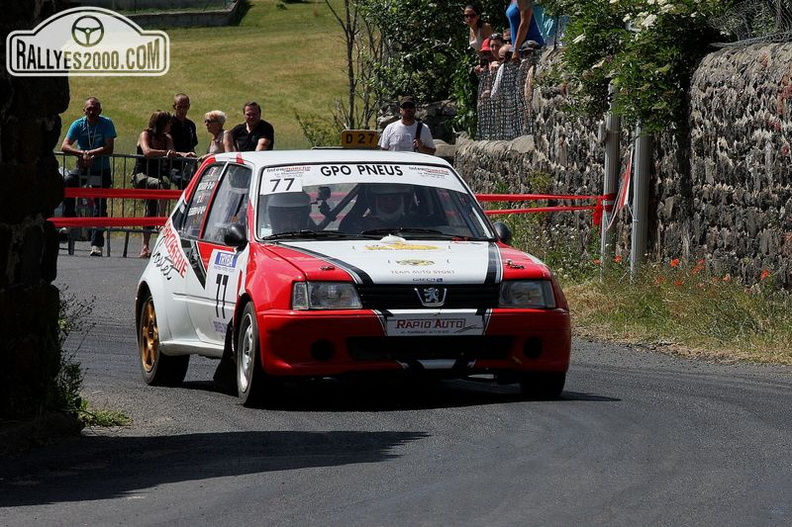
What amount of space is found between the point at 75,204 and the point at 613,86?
9.68 meters

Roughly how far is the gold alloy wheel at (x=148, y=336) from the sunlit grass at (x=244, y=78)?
43.7 meters

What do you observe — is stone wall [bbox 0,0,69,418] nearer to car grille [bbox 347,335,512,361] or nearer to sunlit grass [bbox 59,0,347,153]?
car grille [bbox 347,335,512,361]

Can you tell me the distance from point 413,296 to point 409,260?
0.30 metres

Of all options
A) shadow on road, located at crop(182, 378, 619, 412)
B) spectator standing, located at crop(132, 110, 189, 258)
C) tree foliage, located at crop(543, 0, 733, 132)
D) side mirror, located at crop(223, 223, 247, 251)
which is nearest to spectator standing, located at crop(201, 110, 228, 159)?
spectator standing, located at crop(132, 110, 189, 258)

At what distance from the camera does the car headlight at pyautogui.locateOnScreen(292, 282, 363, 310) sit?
9.74 metres

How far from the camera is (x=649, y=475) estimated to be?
296 inches

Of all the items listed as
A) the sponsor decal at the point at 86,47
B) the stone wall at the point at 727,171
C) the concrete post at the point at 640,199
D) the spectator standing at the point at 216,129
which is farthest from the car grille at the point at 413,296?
Answer: the spectator standing at the point at 216,129

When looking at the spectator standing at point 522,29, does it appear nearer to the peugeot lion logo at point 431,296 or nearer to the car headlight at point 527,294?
the car headlight at point 527,294

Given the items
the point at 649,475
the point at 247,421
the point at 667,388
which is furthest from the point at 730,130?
the point at 649,475

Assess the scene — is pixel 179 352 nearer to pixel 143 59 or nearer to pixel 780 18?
pixel 780 18

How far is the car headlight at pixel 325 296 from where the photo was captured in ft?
32.0

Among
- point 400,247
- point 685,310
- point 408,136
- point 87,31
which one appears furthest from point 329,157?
point 87,31

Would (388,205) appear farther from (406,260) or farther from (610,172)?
(610,172)

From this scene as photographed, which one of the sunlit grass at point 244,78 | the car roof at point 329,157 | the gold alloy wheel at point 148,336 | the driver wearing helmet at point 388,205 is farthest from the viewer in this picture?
the sunlit grass at point 244,78
